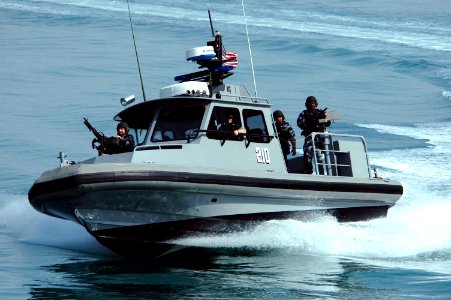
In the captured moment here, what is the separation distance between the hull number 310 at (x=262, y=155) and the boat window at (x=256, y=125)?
0.12 m

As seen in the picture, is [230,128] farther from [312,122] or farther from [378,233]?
[378,233]

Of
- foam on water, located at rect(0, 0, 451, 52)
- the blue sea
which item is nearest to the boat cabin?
the blue sea

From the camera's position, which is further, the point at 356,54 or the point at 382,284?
the point at 356,54

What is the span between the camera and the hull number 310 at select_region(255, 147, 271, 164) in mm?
11891

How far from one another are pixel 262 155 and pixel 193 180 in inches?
56.8

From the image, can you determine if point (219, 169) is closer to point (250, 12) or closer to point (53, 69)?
point (53, 69)

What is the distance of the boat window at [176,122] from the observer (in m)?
11.6

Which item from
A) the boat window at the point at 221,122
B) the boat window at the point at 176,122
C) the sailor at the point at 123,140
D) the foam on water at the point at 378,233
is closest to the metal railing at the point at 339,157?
the foam on water at the point at 378,233

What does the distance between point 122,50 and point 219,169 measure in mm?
20982

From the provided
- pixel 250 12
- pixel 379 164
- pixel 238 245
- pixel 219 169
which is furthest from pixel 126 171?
pixel 250 12

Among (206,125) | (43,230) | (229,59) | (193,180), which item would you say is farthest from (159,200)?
(43,230)

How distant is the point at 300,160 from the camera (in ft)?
43.7

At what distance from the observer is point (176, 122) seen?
38.2 ft

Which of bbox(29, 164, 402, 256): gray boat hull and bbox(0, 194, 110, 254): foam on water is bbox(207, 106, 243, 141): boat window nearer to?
bbox(29, 164, 402, 256): gray boat hull
